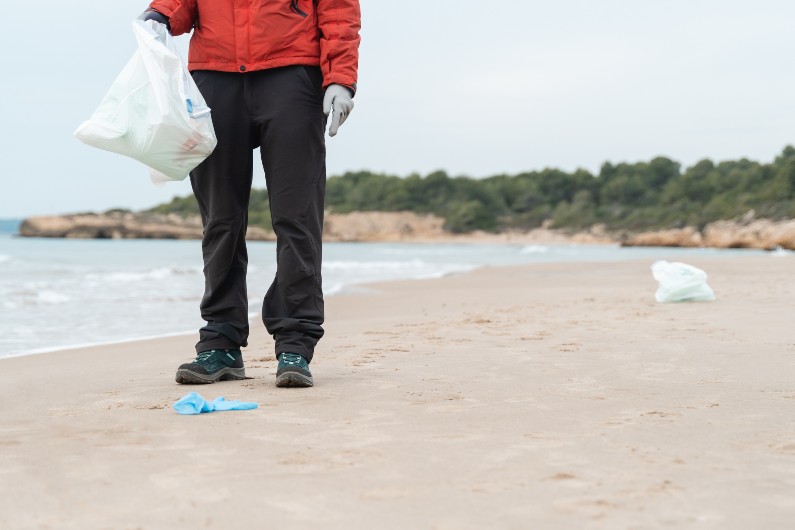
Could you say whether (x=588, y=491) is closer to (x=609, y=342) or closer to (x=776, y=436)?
(x=776, y=436)

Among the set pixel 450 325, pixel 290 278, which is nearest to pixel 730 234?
pixel 450 325

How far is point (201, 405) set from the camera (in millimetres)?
2709

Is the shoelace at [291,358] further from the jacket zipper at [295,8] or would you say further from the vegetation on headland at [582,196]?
the vegetation on headland at [582,196]

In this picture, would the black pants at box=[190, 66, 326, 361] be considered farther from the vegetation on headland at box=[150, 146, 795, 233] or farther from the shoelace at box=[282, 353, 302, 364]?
the vegetation on headland at box=[150, 146, 795, 233]

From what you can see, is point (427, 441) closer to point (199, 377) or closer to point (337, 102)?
point (199, 377)

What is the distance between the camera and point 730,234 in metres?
41.0

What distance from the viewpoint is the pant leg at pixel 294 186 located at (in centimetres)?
334

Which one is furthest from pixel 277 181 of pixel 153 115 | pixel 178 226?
pixel 178 226

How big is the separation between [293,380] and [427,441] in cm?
105

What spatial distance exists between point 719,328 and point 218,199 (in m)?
3.38

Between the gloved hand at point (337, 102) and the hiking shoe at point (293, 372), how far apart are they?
0.88m

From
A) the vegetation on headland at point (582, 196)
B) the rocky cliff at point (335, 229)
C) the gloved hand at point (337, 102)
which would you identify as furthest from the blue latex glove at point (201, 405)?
the rocky cliff at point (335, 229)

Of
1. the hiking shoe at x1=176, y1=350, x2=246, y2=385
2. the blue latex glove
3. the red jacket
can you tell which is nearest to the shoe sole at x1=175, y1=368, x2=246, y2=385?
the hiking shoe at x1=176, y1=350, x2=246, y2=385

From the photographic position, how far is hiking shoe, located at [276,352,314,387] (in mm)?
3215
